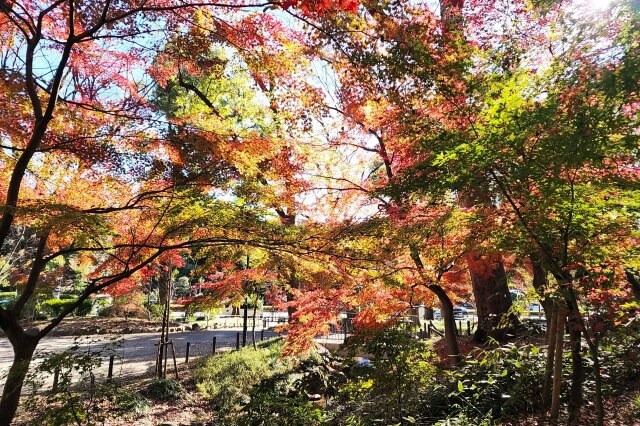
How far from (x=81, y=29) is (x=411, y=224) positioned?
19.5ft

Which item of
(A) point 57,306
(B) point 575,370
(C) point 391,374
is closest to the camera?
(C) point 391,374

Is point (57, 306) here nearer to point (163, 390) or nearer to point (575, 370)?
point (163, 390)

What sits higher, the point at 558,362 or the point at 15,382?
the point at 558,362

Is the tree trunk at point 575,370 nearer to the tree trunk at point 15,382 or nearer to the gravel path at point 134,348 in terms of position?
the tree trunk at point 15,382

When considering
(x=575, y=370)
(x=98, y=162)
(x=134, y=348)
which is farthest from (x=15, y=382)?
(x=134, y=348)

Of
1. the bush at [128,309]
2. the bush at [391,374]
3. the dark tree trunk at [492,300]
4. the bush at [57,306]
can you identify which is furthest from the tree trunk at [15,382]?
the bush at [57,306]

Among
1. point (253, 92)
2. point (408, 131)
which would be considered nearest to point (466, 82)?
point (408, 131)

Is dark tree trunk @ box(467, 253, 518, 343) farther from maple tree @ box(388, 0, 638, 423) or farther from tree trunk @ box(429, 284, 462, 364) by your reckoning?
maple tree @ box(388, 0, 638, 423)

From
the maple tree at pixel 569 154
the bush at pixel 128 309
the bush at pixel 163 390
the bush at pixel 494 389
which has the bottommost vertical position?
the bush at pixel 163 390

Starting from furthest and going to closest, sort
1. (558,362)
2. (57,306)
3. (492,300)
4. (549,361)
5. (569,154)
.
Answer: (57,306) < (492,300) < (549,361) < (558,362) < (569,154)

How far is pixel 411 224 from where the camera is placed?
6180 mm

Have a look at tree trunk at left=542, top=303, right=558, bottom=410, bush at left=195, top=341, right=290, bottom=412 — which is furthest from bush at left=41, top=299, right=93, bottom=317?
tree trunk at left=542, top=303, right=558, bottom=410

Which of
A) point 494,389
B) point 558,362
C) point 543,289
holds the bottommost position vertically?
point 494,389

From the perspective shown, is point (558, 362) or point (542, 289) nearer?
point (558, 362)
